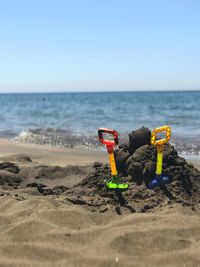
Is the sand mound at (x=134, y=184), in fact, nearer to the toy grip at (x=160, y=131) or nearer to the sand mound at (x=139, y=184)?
the sand mound at (x=139, y=184)

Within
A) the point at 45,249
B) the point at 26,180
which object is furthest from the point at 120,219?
the point at 26,180

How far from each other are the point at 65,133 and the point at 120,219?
10353 mm

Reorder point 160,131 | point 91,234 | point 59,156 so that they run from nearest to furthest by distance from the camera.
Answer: point 91,234 < point 160,131 < point 59,156

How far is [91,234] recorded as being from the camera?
3.15 metres

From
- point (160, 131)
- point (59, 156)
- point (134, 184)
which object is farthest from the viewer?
point (59, 156)

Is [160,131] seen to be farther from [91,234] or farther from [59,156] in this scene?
[59,156]

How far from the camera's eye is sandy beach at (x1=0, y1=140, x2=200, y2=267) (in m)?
2.76

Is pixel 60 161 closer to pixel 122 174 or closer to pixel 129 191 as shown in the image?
pixel 122 174

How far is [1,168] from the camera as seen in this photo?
566 cm

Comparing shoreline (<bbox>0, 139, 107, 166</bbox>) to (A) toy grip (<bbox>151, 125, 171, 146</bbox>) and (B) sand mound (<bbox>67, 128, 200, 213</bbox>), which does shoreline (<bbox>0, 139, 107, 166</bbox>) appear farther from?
(A) toy grip (<bbox>151, 125, 171, 146</bbox>)

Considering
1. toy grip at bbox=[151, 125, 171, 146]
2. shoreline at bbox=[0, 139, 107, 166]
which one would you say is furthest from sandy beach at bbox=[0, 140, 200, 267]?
shoreline at bbox=[0, 139, 107, 166]

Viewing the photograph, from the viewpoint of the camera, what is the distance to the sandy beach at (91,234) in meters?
2.76

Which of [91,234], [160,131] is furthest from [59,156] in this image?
[91,234]

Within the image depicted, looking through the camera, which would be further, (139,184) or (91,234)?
(139,184)
